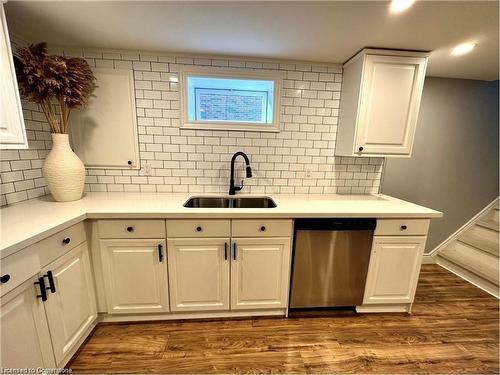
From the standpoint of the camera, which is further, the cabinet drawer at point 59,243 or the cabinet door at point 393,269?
the cabinet door at point 393,269

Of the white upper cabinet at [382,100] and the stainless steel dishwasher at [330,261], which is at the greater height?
the white upper cabinet at [382,100]

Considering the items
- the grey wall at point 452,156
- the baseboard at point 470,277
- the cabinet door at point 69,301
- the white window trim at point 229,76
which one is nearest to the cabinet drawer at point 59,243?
the cabinet door at point 69,301

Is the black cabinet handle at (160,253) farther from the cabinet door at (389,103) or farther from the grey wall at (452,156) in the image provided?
the grey wall at (452,156)

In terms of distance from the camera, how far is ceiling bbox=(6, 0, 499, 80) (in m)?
1.17

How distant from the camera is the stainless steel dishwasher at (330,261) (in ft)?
5.20

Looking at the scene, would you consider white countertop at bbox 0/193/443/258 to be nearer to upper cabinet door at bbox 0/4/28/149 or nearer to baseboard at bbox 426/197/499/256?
upper cabinet door at bbox 0/4/28/149

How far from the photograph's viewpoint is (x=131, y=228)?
1447 millimetres

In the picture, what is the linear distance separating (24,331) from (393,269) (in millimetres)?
2349

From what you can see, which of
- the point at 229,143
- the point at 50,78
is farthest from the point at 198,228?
the point at 50,78

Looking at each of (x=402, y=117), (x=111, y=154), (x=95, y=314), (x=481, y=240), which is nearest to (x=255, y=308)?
(x=95, y=314)

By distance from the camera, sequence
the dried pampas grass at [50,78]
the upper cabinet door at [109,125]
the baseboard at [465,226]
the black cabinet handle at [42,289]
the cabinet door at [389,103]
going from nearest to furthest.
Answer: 1. the black cabinet handle at [42,289]
2. the dried pampas grass at [50,78]
3. the cabinet door at [389,103]
4. the upper cabinet door at [109,125]
5. the baseboard at [465,226]

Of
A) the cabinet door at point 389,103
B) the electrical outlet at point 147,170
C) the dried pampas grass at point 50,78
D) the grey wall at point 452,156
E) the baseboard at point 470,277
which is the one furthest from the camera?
the grey wall at point 452,156

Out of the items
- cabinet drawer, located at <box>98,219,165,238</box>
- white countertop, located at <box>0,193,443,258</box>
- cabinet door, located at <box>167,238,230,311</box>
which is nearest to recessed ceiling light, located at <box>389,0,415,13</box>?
white countertop, located at <box>0,193,443,258</box>

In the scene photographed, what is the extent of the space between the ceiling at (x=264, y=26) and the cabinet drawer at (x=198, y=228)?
1300mm
